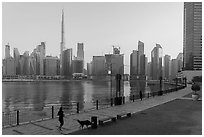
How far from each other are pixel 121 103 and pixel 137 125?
1058 centimetres

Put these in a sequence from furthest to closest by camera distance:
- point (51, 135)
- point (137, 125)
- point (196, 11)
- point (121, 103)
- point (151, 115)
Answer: point (196, 11) < point (121, 103) < point (151, 115) < point (137, 125) < point (51, 135)

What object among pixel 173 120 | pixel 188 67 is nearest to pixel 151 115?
pixel 173 120

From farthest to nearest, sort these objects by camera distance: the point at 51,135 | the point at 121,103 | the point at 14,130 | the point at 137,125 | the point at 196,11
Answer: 1. the point at 196,11
2. the point at 121,103
3. the point at 137,125
4. the point at 14,130
5. the point at 51,135

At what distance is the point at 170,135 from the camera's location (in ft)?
41.2

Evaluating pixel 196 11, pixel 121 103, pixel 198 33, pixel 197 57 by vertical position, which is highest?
pixel 196 11

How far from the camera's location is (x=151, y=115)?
1894cm

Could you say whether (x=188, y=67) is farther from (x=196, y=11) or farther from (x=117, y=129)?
(x=117, y=129)

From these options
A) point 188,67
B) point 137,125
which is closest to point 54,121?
point 137,125

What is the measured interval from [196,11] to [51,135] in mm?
209114

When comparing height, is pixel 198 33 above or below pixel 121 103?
above

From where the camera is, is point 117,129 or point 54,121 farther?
point 54,121

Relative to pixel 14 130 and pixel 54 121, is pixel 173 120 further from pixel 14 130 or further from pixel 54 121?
pixel 14 130

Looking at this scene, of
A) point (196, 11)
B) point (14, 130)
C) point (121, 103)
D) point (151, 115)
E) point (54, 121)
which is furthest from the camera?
point (196, 11)

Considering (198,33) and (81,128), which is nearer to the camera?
(81,128)
